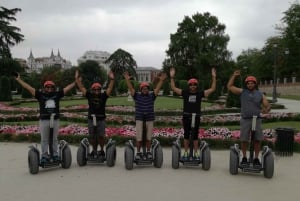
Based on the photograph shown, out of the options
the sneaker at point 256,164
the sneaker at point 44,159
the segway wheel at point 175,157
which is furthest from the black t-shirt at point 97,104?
the sneaker at point 256,164

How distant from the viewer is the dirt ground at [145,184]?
18.0ft

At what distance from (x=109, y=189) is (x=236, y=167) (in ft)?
7.73

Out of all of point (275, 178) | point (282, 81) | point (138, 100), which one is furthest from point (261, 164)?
point (282, 81)

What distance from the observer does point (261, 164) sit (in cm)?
684

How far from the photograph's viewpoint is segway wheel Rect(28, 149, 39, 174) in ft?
22.6

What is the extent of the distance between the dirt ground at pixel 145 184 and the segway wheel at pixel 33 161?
0.10 metres

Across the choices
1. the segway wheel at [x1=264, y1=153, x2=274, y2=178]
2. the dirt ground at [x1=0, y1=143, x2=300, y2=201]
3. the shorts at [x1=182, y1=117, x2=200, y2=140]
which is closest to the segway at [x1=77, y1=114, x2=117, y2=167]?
the dirt ground at [x1=0, y1=143, x2=300, y2=201]

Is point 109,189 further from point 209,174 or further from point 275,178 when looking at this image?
point 275,178

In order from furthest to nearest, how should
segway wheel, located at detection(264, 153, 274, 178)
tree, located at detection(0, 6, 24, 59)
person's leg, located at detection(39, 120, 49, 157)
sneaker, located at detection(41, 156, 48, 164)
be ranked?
tree, located at detection(0, 6, 24, 59), person's leg, located at detection(39, 120, 49, 157), sneaker, located at detection(41, 156, 48, 164), segway wheel, located at detection(264, 153, 274, 178)

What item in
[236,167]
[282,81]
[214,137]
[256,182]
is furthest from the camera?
[282,81]

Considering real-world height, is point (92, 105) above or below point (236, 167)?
above

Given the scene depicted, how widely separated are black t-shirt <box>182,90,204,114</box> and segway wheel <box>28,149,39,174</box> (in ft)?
9.35

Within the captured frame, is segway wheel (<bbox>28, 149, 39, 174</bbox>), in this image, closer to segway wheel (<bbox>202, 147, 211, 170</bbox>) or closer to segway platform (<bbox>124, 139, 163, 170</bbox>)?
segway platform (<bbox>124, 139, 163, 170</bbox>)

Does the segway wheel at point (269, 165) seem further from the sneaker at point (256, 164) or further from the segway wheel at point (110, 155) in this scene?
the segway wheel at point (110, 155)
